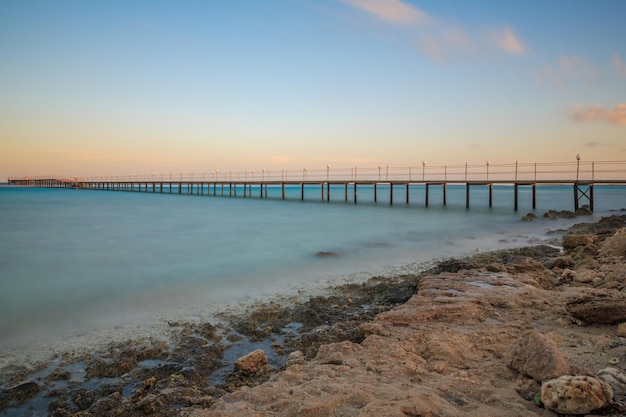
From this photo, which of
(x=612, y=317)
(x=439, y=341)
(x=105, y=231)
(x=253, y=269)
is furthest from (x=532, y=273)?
(x=105, y=231)

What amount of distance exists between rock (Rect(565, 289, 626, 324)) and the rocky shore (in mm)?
11

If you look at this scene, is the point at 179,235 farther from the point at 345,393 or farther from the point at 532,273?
the point at 345,393

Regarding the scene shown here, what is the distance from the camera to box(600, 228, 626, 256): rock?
8.84 m

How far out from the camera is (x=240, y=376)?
14.0 feet

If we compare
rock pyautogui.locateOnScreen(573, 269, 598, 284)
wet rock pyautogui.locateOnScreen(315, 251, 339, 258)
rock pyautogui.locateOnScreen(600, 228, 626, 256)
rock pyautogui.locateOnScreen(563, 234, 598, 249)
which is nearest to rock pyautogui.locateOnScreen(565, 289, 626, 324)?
rock pyautogui.locateOnScreen(573, 269, 598, 284)

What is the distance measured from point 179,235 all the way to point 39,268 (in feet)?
24.0

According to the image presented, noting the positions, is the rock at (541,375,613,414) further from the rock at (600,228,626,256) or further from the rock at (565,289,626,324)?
the rock at (600,228,626,256)

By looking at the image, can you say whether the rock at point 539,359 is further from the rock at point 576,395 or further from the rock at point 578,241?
the rock at point 578,241

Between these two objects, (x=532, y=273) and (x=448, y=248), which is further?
(x=448, y=248)

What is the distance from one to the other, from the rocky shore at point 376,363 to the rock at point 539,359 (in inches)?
0.4

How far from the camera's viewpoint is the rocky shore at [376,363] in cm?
314

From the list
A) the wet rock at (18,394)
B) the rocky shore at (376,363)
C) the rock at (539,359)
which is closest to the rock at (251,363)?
the rocky shore at (376,363)

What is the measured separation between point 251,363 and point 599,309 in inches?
149

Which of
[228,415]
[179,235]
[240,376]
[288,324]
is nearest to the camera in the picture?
[228,415]
